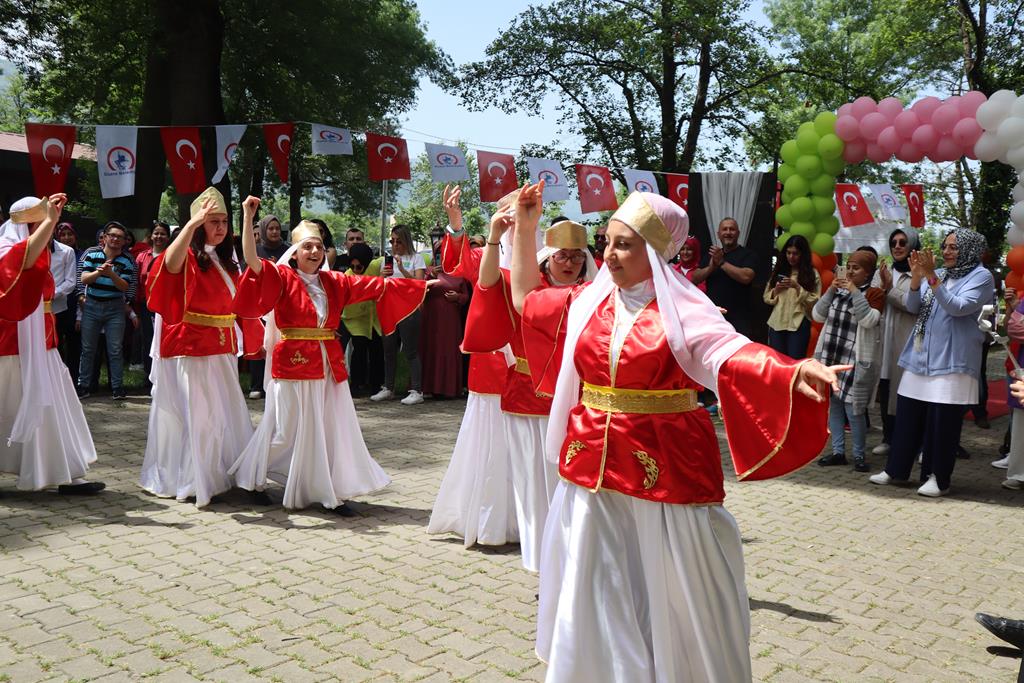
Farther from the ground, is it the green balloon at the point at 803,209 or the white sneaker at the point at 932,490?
the green balloon at the point at 803,209

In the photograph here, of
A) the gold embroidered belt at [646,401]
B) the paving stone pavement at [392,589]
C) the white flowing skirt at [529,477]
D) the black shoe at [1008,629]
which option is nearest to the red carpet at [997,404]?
the paving stone pavement at [392,589]

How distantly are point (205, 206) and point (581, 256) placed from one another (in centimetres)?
290

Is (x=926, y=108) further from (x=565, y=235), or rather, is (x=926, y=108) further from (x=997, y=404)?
(x=565, y=235)

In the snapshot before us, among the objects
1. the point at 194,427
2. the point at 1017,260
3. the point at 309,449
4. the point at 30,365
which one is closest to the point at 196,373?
the point at 194,427

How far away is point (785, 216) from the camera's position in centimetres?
1302

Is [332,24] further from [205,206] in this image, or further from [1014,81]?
[205,206]

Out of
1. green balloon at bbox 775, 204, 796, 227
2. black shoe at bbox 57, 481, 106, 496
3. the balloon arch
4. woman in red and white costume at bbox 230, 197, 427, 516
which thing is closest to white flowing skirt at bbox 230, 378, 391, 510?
woman in red and white costume at bbox 230, 197, 427, 516

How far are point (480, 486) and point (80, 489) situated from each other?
3294mm

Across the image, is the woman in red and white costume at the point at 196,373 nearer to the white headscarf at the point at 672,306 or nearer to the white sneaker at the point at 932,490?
the white headscarf at the point at 672,306

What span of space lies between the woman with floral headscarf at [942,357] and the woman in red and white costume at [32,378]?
654 cm

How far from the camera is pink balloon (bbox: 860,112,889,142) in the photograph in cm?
1204

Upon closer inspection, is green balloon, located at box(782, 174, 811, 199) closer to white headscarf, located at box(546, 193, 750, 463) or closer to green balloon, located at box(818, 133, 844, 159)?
green balloon, located at box(818, 133, 844, 159)

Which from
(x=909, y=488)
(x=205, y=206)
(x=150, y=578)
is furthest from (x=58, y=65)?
(x=909, y=488)

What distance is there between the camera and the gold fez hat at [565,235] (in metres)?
4.79
